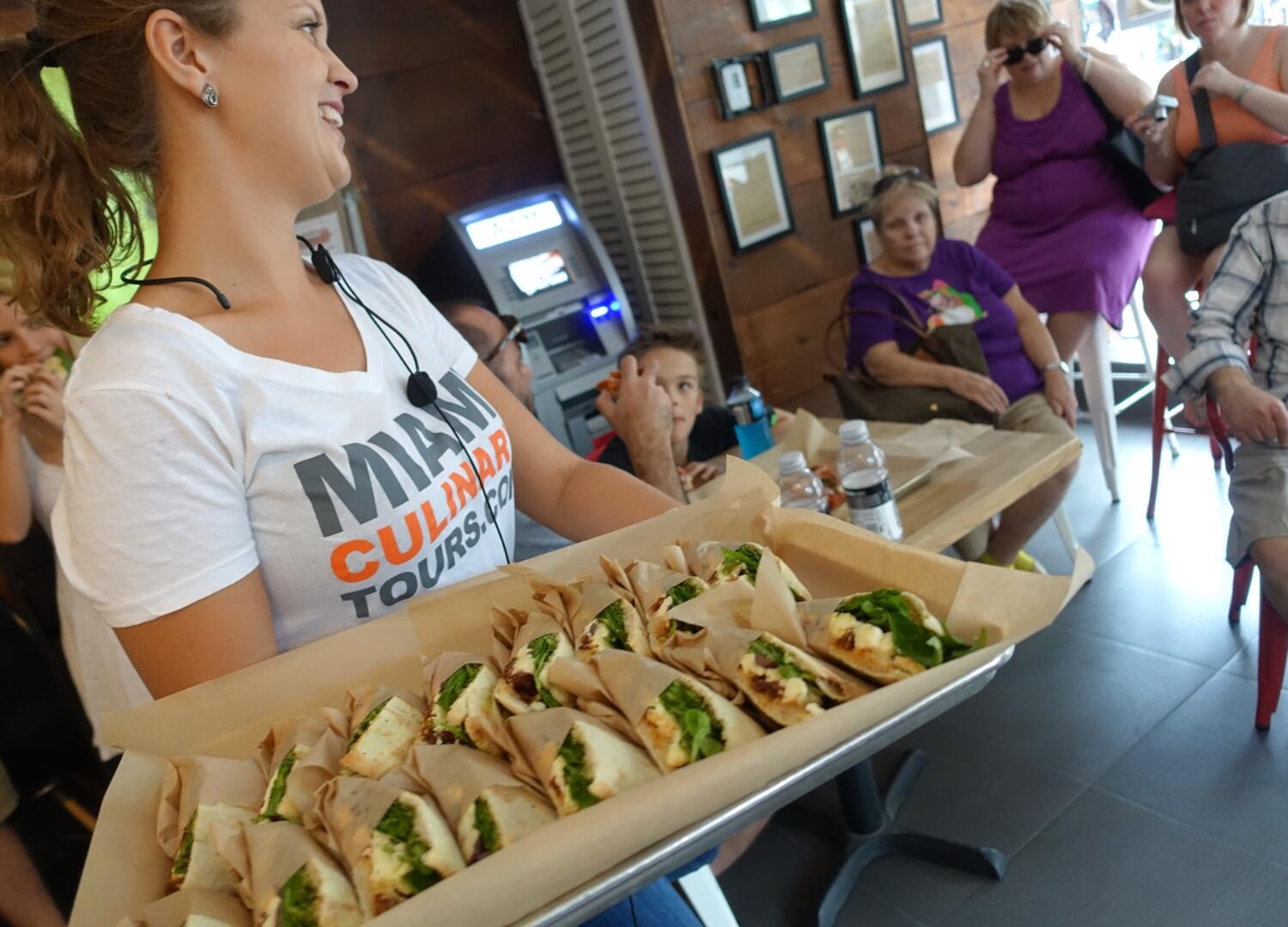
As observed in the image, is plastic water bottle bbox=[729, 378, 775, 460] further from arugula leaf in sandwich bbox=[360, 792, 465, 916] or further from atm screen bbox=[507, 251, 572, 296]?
arugula leaf in sandwich bbox=[360, 792, 465, 916]

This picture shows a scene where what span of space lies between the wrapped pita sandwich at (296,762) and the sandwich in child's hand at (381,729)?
0.06ft

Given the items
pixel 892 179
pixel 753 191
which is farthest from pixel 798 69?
pixel 892 179

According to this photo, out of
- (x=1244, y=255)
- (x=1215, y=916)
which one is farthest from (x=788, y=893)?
(x=1244, y=255)

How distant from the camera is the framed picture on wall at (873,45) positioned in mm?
3766

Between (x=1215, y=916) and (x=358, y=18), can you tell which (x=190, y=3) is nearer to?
(x=1215, y=916)

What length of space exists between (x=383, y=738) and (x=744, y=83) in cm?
322

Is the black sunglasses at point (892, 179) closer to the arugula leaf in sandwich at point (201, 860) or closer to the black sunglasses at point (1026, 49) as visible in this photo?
the black sunglasses at point (1026, 49)

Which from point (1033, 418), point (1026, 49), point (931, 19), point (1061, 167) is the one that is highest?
point (931, 19)

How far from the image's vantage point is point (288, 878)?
73 centimetres

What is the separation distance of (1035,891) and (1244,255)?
4.41 feet

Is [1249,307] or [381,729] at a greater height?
[381,729]

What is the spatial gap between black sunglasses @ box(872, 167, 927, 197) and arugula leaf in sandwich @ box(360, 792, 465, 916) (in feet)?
8.66

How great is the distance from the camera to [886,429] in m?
2.39

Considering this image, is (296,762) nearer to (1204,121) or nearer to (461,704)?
(461,704)
